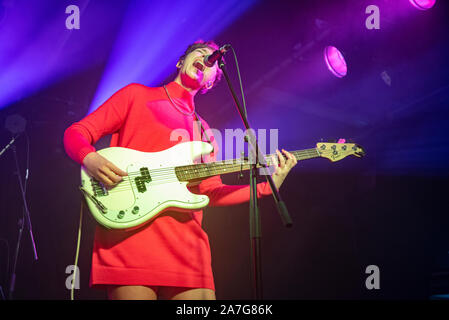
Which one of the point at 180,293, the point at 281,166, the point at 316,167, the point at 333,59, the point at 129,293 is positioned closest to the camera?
the point at 129,293

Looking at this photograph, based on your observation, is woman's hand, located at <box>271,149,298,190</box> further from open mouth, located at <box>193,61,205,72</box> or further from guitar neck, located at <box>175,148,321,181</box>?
open mouth, located at <box>193,61,205,72</box>

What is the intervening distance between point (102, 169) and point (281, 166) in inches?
48.5

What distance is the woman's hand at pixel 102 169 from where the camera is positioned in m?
2.05

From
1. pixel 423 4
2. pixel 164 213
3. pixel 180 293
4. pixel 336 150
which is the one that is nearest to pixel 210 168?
pixel 164 213

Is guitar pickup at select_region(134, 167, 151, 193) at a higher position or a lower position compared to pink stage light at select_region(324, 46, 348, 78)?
lower

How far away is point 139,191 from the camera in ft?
6.95

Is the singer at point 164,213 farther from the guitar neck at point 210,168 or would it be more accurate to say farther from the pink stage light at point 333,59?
the pink stage light at point 333,59

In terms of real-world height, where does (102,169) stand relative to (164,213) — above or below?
above

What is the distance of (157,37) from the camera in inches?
147

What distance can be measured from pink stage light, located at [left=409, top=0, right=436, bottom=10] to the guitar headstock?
5.65 feet

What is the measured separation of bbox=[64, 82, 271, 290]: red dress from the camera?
1939 mm

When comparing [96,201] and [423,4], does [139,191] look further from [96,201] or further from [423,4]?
[423,4]

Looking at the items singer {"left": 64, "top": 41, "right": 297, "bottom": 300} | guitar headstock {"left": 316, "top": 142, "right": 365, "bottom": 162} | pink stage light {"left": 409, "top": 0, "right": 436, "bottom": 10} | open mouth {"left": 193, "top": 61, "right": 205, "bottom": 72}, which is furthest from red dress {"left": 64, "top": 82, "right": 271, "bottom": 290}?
pink stage light {"left": 409, "top": 0, "right": 436, "bottom": 10}

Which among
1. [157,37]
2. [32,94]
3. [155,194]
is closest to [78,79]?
[32,94]
